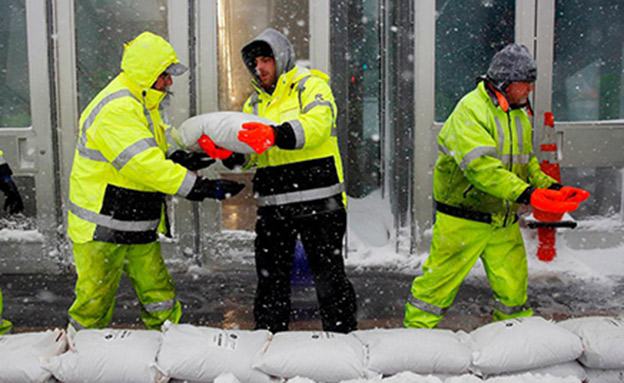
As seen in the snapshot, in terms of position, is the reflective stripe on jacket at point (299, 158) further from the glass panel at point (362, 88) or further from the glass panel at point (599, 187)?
the glass panel at point (599, 187)

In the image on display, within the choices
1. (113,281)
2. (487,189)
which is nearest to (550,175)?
(487,189)

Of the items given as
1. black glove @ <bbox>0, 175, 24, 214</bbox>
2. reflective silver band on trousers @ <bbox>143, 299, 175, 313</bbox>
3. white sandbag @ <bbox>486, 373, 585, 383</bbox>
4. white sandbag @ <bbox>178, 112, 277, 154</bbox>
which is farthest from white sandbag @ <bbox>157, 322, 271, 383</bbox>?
black glove @ <bbox>0, 175, 24, 214</bbox>

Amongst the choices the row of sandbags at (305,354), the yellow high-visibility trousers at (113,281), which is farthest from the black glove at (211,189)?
the row of sandbags at (305,354)

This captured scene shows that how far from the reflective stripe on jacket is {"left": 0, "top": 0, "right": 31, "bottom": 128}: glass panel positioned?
3.03m

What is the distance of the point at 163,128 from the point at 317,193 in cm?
101

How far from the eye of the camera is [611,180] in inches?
198

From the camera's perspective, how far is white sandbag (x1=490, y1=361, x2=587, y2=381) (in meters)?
2.13

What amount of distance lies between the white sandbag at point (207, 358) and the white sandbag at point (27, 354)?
0.39 m

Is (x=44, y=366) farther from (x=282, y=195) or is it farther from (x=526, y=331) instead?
(x=526, y=331)

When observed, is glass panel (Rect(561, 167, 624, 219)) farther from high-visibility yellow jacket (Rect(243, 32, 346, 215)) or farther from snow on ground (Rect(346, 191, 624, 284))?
high-visibility yellow jacket (Rect(243, 32, 346, 215))

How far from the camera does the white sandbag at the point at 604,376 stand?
211 centimetres

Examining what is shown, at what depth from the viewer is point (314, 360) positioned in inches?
80.0

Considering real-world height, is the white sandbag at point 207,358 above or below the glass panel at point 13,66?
below

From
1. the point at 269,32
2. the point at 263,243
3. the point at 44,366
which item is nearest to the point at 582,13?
the point at 269,32
